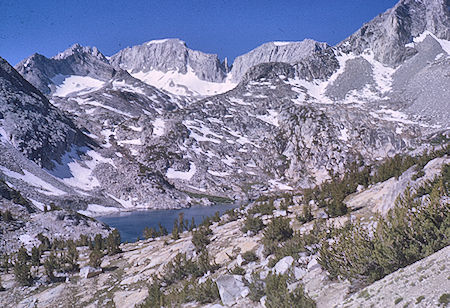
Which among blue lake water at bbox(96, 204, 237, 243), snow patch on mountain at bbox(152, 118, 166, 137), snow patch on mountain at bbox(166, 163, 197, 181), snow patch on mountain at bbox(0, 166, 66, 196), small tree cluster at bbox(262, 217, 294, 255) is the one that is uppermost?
snow patch on mountain at bbox(152, 118, 166, 137)

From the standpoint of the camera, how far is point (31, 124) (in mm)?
99500

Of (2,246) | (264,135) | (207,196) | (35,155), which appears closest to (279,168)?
(264,135)

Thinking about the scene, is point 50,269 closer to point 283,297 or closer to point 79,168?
point 283,297

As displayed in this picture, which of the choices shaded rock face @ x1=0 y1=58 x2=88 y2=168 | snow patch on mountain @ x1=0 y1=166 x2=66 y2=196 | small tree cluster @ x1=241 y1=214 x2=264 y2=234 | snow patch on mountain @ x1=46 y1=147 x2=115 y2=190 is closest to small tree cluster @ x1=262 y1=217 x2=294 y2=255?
small tree cluster @ x1=241 y1=214 x2=264 y2=234

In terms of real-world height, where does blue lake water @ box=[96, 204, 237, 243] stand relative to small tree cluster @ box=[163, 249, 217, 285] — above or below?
above

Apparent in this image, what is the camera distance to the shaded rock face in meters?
90.2

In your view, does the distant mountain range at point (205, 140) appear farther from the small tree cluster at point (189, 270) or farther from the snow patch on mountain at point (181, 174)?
the small tree cluster at point (189, 270)

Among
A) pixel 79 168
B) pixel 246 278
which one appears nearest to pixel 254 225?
pixel 246 278

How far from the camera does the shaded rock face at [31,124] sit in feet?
296

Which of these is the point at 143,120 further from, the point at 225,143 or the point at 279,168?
the point at 279,168

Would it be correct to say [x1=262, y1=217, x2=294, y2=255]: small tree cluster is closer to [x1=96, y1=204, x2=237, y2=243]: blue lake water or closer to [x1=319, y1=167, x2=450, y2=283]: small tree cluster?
[x1=319, y1=167, x2=450, y2=283]: small tree cluster

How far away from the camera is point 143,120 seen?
157 m

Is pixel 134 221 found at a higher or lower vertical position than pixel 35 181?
lower

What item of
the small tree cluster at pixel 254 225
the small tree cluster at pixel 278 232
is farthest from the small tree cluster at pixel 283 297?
the small tree cluster at pixel 254 225
